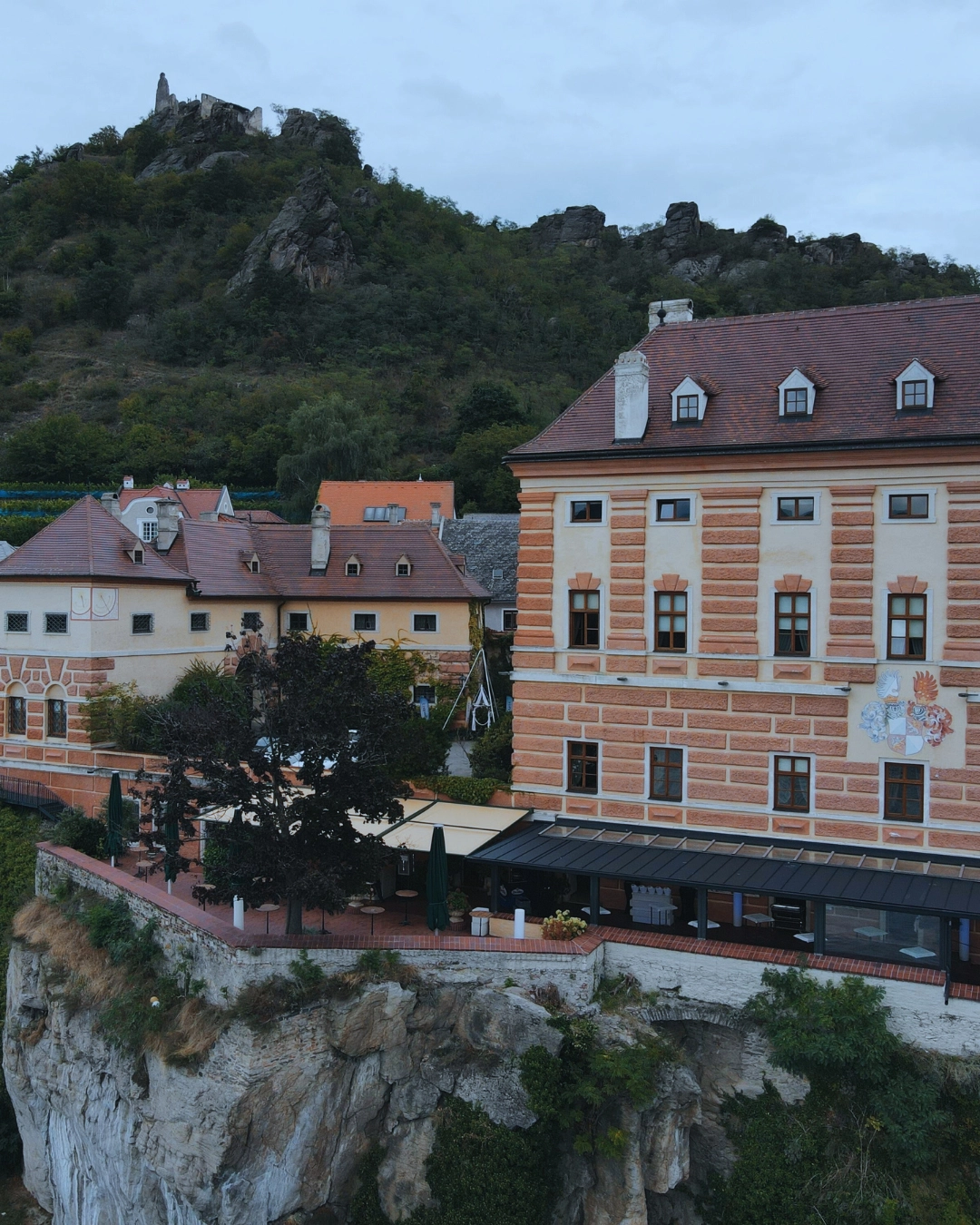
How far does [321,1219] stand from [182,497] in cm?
4838

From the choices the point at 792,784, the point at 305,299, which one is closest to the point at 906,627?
the point at 792,784

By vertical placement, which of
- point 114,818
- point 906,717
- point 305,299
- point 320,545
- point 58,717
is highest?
point 305,299

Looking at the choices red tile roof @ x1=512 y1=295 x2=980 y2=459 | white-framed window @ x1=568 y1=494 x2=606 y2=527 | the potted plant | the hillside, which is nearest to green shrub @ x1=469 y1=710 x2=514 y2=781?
the potted plant

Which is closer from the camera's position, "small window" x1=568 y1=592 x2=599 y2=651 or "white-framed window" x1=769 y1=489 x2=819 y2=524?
"white-framed window" x1=769 y1=489 x2=819 y2=524

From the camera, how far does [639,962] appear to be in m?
21.6

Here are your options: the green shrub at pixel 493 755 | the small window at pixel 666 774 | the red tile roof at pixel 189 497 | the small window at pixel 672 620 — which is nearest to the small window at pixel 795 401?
the small window at pixel 672 620

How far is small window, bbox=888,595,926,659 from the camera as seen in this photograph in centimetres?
2262

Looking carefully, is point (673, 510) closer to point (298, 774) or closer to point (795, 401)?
point (795, 401)

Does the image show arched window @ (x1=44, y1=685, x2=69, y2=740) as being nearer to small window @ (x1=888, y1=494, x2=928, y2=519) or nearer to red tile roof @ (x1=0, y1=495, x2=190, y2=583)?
red tile roof @ (x1=0, y1=495, x2=190, y2=583)

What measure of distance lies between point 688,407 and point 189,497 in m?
44.0

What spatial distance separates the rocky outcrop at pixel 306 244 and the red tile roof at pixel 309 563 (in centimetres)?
7102

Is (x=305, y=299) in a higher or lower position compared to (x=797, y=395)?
higher

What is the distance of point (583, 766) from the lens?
25969 millimetres

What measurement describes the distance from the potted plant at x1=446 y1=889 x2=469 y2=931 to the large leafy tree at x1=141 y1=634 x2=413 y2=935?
2.87m
